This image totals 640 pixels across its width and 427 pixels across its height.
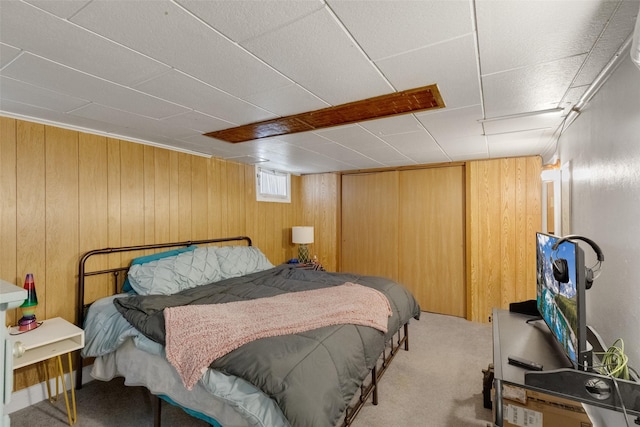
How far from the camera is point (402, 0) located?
111 centimetres

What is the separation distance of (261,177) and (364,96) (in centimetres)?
300

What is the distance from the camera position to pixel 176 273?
290 centimetres

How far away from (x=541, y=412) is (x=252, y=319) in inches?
68.0

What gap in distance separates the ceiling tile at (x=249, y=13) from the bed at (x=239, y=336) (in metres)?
1.58

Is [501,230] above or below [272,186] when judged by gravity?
below

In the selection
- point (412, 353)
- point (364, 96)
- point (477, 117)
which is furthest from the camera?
point (412, 353)

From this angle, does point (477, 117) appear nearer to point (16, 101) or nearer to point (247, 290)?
point (247, 290)

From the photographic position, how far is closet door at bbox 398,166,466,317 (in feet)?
14.1

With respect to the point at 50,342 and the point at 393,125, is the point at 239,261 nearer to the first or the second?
the point at 50,342

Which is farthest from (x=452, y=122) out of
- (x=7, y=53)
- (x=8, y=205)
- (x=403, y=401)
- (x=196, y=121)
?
(x=8, y=205)

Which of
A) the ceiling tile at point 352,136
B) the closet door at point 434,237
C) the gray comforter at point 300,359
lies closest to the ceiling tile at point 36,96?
the gray comforter at point 300,359

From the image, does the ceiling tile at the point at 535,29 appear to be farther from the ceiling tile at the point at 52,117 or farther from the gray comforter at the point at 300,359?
the ceiling tile at the point at 52,117

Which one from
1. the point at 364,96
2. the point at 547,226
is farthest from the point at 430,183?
the point at 364,96

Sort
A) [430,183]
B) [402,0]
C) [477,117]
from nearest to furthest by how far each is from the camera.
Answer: [402,0]
[477,117]
[430,183]
